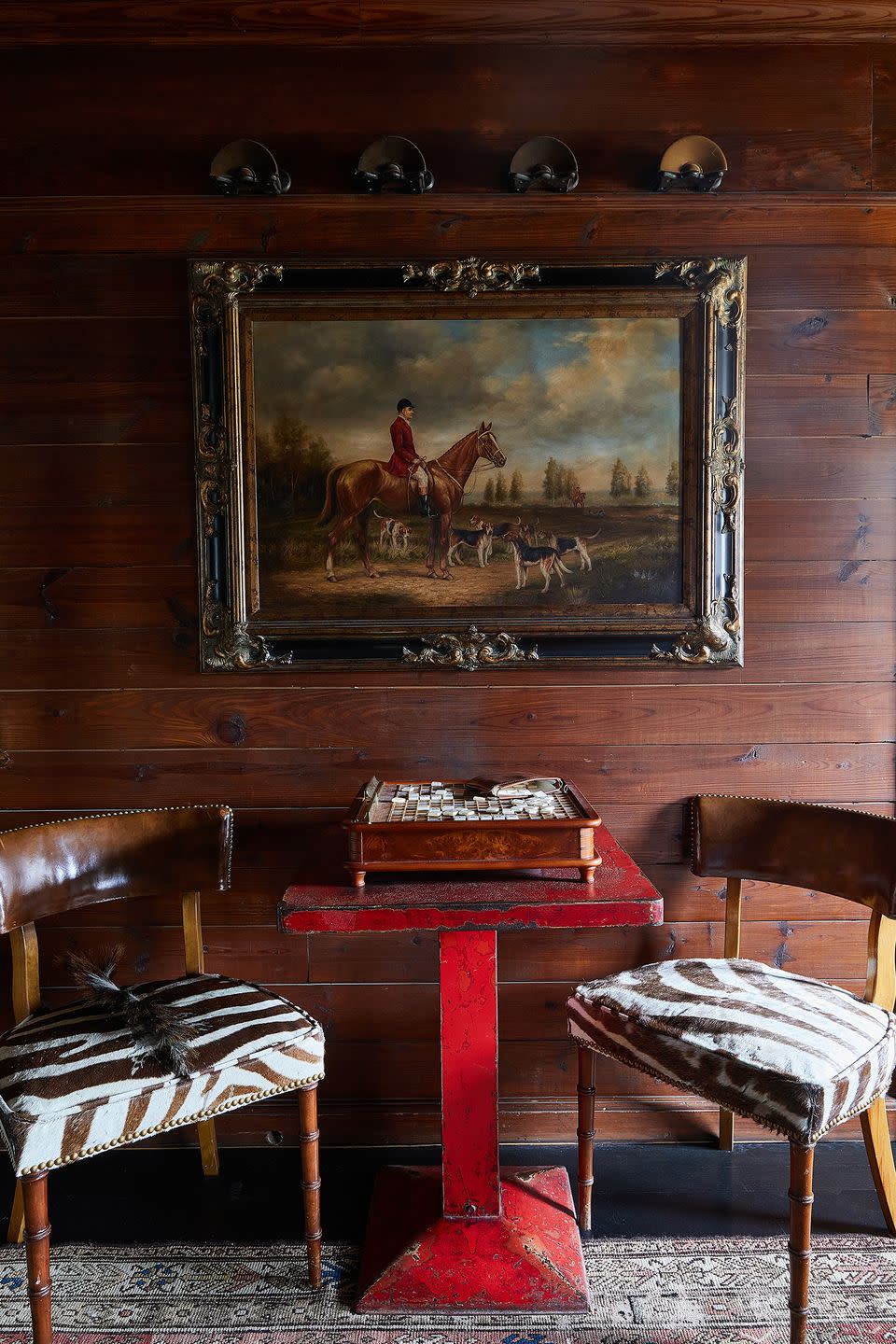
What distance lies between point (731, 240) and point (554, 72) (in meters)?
0.62

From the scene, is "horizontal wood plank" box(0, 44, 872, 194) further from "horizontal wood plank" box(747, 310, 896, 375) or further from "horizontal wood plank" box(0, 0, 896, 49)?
"horizontal wood plank" box(747, 310, 896, 375)

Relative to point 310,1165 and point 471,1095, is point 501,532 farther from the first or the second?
point 310,1165

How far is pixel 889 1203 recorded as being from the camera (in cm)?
205

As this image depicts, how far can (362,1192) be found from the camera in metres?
2.23

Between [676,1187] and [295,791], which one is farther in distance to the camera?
[295,791]

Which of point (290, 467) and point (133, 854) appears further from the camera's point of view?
point (290, 467)

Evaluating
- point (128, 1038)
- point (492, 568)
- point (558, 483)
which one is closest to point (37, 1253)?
point (128, 1038)

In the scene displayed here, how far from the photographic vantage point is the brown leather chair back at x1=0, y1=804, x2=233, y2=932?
2145 mm

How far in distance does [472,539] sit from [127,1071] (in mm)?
1440

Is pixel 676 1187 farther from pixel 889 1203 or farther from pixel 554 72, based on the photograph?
pixel 554 72

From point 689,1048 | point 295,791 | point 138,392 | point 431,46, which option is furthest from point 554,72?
point 689,1048

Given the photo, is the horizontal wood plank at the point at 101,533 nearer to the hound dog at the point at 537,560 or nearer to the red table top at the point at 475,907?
the hound dog at the point at 537,560

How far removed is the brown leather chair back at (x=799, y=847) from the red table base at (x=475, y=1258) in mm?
893

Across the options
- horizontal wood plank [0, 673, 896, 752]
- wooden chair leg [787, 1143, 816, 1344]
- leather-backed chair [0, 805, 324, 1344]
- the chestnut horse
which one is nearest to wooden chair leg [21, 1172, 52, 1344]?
leather-backed chair [0, 805, 324, 1344]
